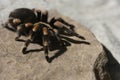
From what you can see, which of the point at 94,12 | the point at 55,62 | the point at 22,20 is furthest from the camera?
the point at 94,12

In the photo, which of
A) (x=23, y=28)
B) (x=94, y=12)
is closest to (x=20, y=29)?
(x=23, y=28)

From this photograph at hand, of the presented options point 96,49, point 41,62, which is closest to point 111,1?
point 96,49

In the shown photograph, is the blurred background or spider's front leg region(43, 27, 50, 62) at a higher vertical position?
spider's front leg region(43, 27, 50, 62)

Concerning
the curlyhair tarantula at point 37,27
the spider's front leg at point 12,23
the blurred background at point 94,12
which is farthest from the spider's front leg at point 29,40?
the blurred background at point 94,12

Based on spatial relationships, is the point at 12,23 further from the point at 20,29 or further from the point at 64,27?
the point at 64,27

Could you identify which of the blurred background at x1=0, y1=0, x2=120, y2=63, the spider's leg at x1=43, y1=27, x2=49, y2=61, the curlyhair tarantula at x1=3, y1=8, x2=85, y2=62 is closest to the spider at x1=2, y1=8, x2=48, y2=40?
the curlyhair tarantula at x1=3, y1=8, x2=85, y2=62

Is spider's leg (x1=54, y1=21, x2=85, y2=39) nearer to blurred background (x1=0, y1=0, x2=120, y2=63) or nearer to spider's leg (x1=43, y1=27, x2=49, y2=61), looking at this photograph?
spider's leg (x1=43, y1=27, x2=49, y2=61)

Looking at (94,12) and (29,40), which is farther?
(94,12)

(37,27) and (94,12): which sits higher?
(37,27)
